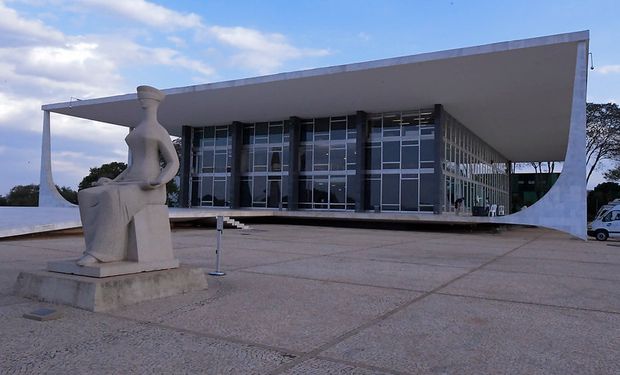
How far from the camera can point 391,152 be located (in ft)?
99.2

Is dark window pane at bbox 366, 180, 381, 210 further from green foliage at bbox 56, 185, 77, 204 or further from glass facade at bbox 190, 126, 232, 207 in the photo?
green foliage at bbox 56, 185, 77, 204

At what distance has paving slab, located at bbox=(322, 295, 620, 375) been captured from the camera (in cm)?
422

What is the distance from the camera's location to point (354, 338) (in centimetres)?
496

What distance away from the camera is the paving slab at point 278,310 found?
16.7ft

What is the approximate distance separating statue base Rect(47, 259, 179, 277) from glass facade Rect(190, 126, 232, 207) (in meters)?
29.6

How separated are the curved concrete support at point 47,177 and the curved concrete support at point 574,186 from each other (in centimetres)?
3124

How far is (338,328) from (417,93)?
22154 mm

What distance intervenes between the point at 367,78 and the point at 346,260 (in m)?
13.7

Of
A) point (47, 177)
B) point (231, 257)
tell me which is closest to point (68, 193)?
point (47, 177)

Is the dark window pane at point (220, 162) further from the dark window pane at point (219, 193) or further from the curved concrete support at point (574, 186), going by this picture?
the curved concrete support at point (574, 186)

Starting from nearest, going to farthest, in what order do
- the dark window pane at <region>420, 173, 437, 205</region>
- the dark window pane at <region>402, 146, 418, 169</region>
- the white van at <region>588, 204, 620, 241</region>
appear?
the white van at <region>588, 204, 620, 241</region> → the dark window pane at <region>420, 173, 437, 205</region> → the dark window pane at <region>402, 146, 418, 169</region>

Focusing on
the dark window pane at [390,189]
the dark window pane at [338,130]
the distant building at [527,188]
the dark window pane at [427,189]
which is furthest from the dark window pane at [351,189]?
the distant building at [527,188]

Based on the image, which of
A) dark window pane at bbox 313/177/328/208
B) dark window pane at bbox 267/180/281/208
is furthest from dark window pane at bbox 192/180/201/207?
dark window pane at bbox 313/177/328/208

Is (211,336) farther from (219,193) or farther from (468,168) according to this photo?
(468,168)
